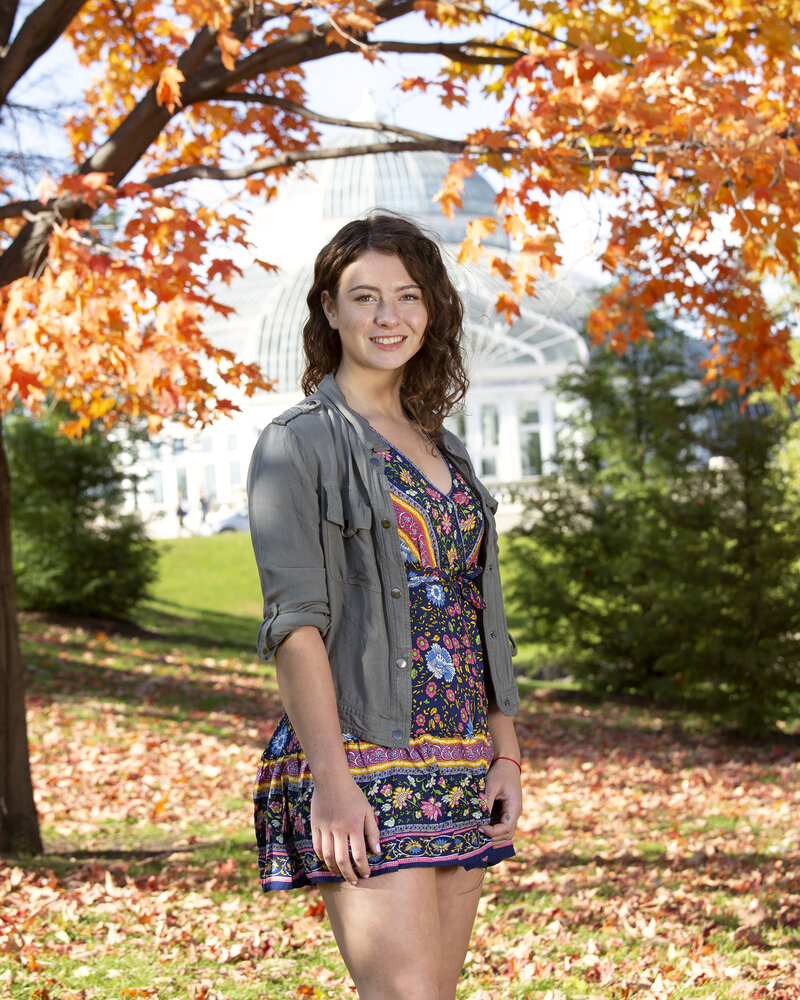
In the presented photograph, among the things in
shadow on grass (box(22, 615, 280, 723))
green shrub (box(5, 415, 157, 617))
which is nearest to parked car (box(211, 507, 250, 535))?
green shrub (box(5, 415, 157, 617))

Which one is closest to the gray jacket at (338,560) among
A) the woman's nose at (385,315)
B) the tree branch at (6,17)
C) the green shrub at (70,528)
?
the woman's nose at (385,315)

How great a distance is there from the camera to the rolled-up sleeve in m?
2.02

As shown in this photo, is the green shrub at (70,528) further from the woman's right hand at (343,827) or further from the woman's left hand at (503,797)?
the woman's right hand at (343,827)

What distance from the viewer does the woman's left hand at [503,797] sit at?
2283 mm

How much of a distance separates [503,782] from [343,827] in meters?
0.50

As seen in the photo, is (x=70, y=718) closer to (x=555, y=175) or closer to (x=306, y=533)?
(x=555, y=175)

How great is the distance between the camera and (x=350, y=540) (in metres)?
2.17

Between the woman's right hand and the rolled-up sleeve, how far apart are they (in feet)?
0.94

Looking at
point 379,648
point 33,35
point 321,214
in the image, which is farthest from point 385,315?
point 321,214

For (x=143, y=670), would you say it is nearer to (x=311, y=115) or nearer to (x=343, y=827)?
(x=311, y=115)

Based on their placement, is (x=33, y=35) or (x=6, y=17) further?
(x=6, y=17)

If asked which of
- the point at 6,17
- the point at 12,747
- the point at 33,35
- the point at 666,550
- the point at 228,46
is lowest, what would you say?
the point at 12,747

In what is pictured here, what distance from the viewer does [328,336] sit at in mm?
2486

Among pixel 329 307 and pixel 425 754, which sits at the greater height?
pixel 329 307
